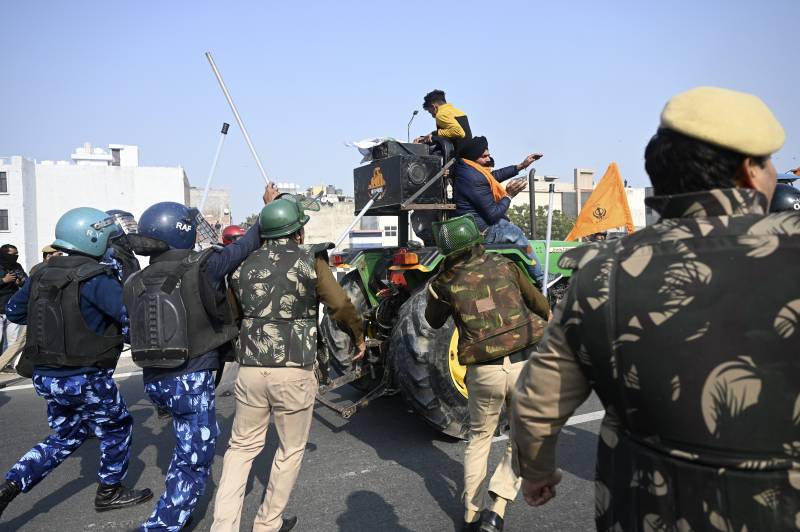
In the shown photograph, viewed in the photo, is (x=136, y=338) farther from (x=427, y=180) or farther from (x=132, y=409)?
(x=132, y=409)

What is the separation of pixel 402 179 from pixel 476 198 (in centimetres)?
68

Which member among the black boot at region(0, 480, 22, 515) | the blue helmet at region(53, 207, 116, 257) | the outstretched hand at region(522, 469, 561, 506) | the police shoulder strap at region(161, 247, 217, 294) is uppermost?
the blue helmet at region(53, 207, 116, 257)

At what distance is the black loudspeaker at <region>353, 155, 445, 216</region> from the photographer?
5.40 metres

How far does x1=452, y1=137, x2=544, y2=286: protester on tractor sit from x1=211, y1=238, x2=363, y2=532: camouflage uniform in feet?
7.47

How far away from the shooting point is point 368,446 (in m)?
4.96

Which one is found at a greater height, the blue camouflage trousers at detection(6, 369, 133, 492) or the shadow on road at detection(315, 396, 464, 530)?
the blue camouflage trousers at detection(6, 369, 133, 492)

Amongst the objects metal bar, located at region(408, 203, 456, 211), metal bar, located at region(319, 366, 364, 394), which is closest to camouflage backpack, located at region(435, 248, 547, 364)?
metal bar, located at region(319, 366, 364, 394)

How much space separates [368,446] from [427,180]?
7.81 ft

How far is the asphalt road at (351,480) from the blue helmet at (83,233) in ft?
5.73

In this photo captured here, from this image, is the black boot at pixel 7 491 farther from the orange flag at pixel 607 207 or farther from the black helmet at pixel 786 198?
the orange flag at pixel 607 207

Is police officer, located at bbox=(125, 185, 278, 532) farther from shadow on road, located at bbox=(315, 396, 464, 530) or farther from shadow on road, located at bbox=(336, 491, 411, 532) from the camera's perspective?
shadow on road, located at bbox=(315, 396, 464, 530)

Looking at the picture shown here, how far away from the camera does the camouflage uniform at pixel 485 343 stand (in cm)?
351

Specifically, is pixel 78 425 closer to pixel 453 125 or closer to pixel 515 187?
pixel 453 125

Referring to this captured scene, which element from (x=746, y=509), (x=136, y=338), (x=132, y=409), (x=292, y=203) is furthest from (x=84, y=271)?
(x=746, y=509)
